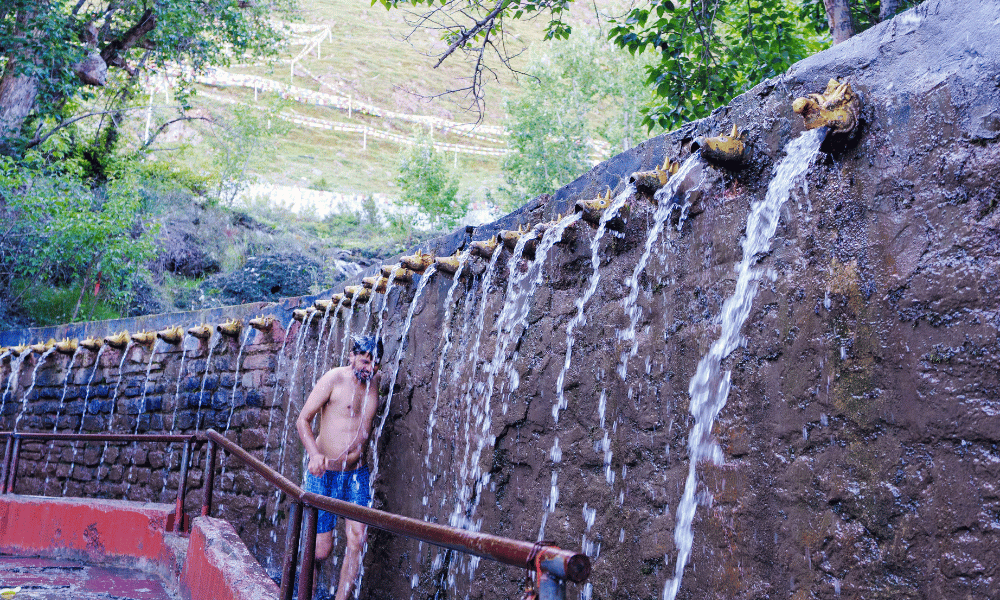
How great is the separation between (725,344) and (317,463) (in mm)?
2636

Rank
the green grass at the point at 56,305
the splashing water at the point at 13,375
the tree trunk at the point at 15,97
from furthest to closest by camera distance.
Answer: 1. the green grass at the point at 56,305
2. the tree trunk at the point at 15,97
3. the splashing water at the point at 13,375

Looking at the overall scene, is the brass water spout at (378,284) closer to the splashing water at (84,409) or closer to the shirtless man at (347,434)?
the shirtless man at (347,434)

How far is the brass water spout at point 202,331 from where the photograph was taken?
24.6ft

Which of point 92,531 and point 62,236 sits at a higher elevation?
point 62,236

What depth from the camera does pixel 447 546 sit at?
1.48m

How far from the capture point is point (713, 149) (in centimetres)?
257

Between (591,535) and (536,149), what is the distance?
2270 centimetres

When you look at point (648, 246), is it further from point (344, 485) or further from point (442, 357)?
point (344, 485)

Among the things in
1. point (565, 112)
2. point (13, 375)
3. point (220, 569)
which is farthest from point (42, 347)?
point (565, 112)

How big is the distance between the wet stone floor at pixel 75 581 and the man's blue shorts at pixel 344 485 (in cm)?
95

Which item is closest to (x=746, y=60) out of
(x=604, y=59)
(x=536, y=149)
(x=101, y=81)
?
(x=101, y=81)

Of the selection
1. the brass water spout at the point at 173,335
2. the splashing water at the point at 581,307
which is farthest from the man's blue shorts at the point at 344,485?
the brass water spout at the point at 173,335

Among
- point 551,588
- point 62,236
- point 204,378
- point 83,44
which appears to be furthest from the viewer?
point 83,44

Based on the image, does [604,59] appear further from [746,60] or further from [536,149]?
[746,60]
